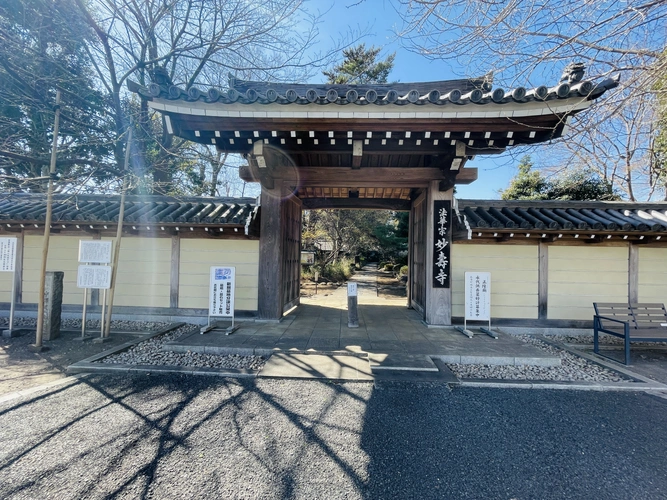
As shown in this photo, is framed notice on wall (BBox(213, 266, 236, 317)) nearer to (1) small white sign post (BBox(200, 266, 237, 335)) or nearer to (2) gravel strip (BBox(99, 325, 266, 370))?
(1) small white sign post (BBox(200, 266, 237, 335))

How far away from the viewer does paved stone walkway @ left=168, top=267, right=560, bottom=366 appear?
366cm

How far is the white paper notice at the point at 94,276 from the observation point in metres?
4.48

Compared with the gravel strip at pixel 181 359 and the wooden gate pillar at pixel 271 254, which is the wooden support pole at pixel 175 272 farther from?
the wooden gate pillar at pixel 271 254

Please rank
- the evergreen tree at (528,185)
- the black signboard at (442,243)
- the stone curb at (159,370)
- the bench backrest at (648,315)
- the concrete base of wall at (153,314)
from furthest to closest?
the evergreen tree at (528,185)
the concrete base of wall at (153,314)
the black signboard at (442,243)
the bench backrest at (648,315)
the stone curb at (159,370)

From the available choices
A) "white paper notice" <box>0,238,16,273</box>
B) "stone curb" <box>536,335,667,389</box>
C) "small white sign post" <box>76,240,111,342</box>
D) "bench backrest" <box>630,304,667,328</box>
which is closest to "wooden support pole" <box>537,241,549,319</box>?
"stone curb" <box>536,335,667,389</box>

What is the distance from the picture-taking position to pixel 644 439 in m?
2.24

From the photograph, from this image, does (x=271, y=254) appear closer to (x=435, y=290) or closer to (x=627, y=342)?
(x=435, y=290)

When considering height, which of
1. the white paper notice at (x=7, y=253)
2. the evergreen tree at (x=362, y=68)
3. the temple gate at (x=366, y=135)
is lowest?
the white paper notice at (x=7, y=253)

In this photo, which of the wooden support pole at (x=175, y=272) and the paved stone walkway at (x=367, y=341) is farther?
the wooden support pole at (x=175, y=272)

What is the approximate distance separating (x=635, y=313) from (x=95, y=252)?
29.5 ft

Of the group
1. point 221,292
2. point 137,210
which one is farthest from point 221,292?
point 137,210

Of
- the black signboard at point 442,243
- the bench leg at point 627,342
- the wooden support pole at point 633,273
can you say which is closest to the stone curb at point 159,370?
the black signboard at point 442,243

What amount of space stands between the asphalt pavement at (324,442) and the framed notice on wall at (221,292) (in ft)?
5.42

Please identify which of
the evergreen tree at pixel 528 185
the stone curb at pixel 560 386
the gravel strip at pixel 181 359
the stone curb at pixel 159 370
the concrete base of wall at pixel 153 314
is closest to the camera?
the stone curb at pixel 560 386
